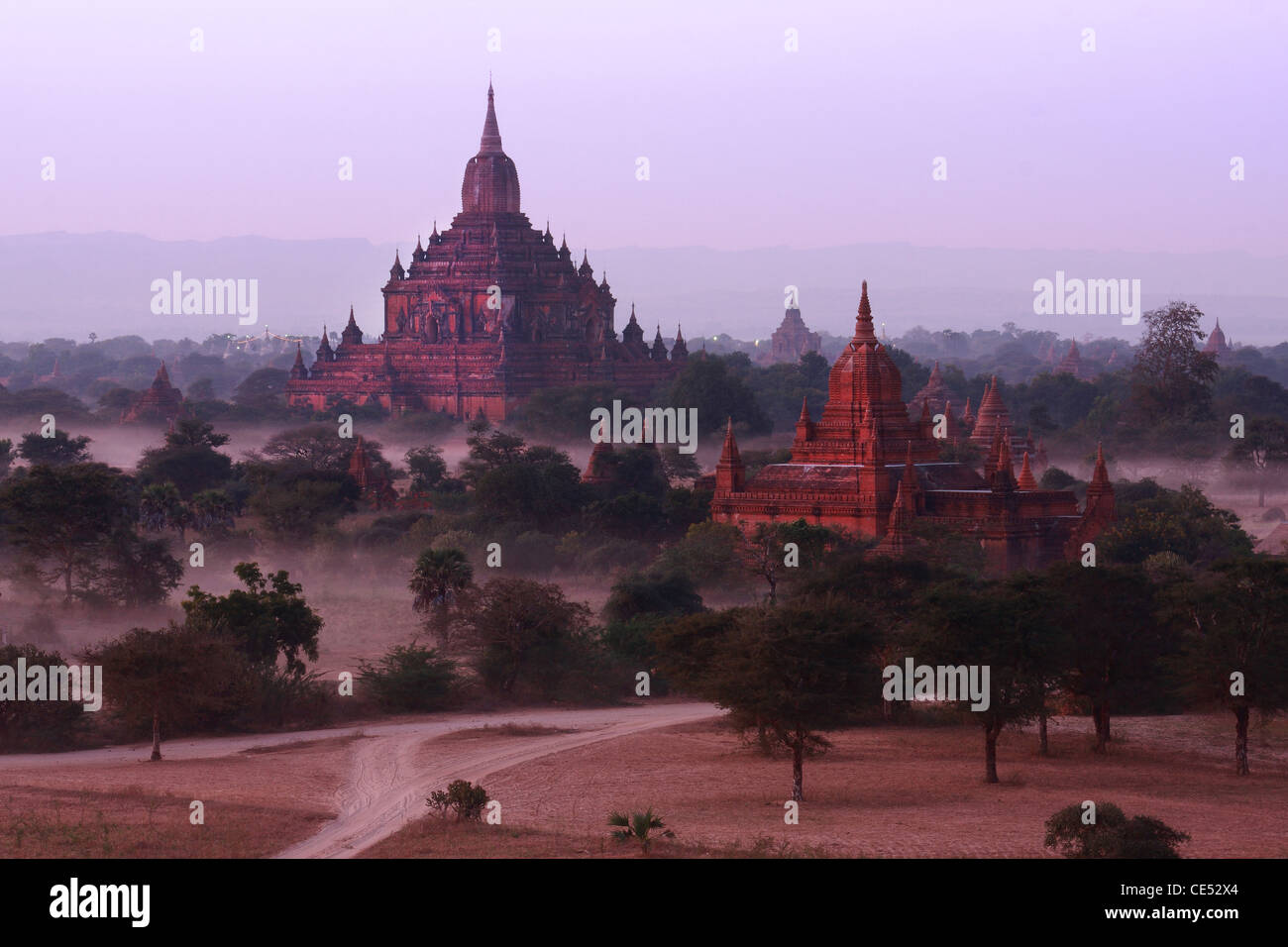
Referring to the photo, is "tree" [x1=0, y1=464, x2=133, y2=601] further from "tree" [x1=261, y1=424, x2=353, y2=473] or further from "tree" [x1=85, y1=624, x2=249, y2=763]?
"tree" [x1=261, y1=424, x2=353, y2=473]

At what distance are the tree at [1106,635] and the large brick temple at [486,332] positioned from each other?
260ft

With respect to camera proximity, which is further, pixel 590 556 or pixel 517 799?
pixel 590 556

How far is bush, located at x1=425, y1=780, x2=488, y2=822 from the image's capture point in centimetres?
3072

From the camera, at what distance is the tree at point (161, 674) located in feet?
121

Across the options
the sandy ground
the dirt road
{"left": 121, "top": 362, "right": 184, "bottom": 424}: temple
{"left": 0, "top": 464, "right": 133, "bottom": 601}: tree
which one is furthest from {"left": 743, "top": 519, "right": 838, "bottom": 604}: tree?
{"left": 121, "top": 362, "right": 184, "bottom": 424}: temple

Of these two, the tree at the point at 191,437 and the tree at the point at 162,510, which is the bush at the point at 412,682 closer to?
the tree at the point at 162,510

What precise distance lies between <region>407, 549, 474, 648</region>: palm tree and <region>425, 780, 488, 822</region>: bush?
51.5ft

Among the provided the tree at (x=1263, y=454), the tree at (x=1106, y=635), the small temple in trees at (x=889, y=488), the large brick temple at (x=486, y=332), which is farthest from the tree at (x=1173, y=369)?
the tree at (x=1106, y=635)

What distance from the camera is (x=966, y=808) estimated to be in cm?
3266

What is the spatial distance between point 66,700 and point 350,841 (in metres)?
11.6

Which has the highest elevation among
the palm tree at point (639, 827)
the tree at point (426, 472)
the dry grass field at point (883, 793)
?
the tree at point (426, 472)
